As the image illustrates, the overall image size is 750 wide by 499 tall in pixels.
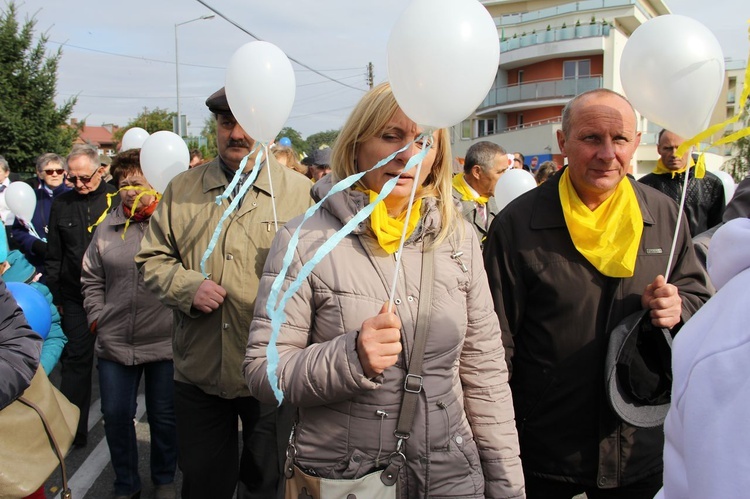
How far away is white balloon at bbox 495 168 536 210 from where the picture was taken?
207 inches

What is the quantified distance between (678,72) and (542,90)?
1602 inches

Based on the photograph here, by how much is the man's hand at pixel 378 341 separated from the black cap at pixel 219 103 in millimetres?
1956

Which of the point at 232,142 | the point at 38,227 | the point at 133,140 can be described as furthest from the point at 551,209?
the point at 38,227

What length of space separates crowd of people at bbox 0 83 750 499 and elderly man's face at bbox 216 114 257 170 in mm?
12

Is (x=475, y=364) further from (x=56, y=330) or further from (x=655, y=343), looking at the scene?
(x=56, y=330)

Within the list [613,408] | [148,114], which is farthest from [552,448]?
[148,114]

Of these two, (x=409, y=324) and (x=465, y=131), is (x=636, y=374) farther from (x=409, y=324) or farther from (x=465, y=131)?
(x=465, y=131)

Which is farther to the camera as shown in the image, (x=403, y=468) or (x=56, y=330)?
(x=56, y=330)

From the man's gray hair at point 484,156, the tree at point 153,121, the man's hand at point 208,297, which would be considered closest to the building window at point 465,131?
the tree at point 153,121

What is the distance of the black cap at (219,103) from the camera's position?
10.6 ft

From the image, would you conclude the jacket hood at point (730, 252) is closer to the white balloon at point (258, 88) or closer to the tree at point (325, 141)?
the tree at point (325, 141)

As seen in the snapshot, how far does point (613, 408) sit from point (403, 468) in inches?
37.1

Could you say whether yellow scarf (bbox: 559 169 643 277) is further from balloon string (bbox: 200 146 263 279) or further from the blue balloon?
the blue balloon

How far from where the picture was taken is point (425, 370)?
1.89 metres
